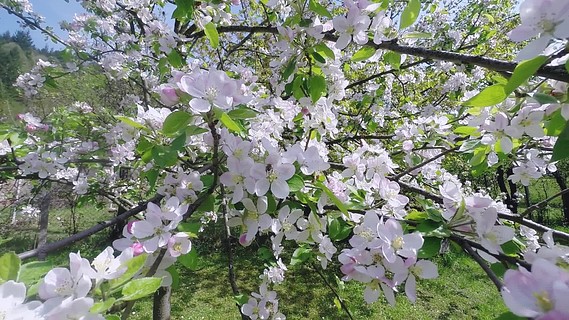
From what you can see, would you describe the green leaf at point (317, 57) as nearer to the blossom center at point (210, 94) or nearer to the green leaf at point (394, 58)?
the green leaf at point (394, 58)

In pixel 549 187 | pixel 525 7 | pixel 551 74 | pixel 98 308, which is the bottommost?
pixel 549 187

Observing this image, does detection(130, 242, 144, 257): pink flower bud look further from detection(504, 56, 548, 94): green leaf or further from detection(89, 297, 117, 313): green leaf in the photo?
detection(504, 56, 548, 94): green leaf

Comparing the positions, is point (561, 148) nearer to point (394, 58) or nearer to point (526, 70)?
point (526, 70)

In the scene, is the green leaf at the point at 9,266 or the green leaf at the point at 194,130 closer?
the green leaf at the point at 9,266

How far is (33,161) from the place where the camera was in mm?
2359

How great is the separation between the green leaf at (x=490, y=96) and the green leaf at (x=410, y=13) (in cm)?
52

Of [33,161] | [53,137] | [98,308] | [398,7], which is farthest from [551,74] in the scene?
[398,7]

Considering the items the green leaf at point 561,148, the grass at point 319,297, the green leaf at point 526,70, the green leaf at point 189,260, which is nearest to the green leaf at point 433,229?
the green leaf at point 561,148

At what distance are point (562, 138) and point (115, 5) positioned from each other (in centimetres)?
373

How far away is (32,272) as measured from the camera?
788 mm

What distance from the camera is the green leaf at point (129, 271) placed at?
0.69 meters

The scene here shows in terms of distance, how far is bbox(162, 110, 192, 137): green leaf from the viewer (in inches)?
35.8

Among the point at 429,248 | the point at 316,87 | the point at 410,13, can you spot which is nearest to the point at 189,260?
the point at 429,248

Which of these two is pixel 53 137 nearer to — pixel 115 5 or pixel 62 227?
pixel 115 5
